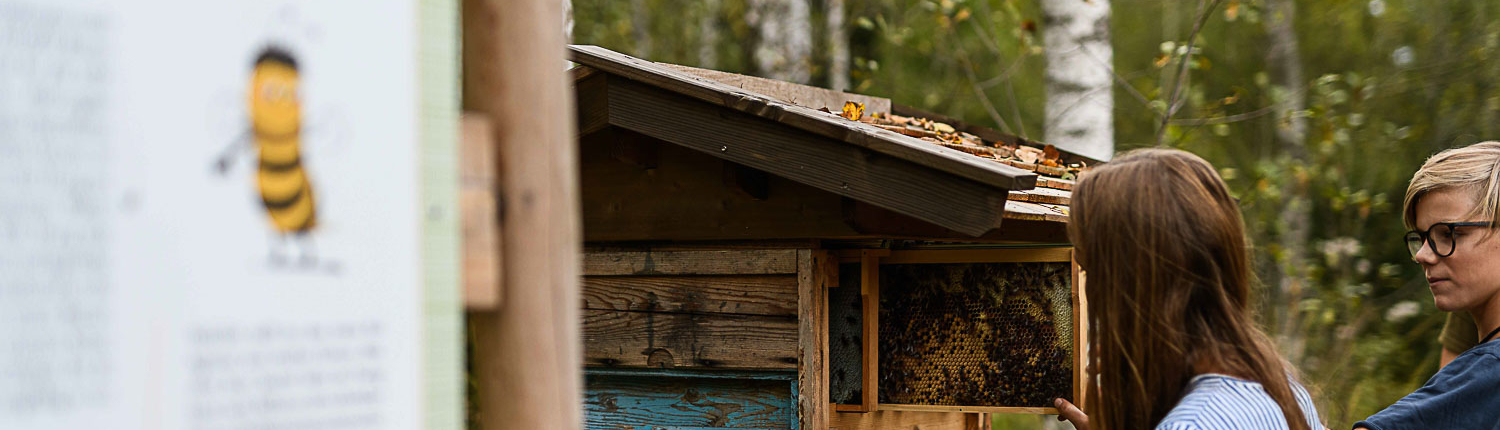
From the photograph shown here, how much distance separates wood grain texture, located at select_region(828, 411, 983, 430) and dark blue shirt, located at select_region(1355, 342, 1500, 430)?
4.36 ft

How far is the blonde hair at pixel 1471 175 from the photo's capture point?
2.67m

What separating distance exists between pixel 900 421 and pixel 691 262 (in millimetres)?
868

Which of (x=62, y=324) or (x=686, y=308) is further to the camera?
(x=686, y=308)

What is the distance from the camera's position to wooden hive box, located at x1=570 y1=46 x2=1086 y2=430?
2.98m

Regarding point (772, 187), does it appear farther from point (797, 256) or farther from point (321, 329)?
point (321, 329)

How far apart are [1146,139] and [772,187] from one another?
1261 cm

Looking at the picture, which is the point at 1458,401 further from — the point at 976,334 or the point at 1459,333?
the point at 1459,333

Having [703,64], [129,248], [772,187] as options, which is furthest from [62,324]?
[703,64]

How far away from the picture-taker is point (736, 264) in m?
3.24

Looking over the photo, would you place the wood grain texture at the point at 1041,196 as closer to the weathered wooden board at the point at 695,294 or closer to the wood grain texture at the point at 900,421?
the weathered wooden board at the point at 695,294

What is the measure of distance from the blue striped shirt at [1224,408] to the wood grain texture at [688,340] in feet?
4.76

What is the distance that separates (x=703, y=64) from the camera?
1177 cm

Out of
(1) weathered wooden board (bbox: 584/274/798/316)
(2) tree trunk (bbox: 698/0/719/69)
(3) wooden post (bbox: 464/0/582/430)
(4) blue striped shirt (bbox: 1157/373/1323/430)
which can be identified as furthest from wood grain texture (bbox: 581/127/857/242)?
(2) tree trunk (bbox: 698/0/719/69)

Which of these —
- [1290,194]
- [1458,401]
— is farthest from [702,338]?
[1290,194]
